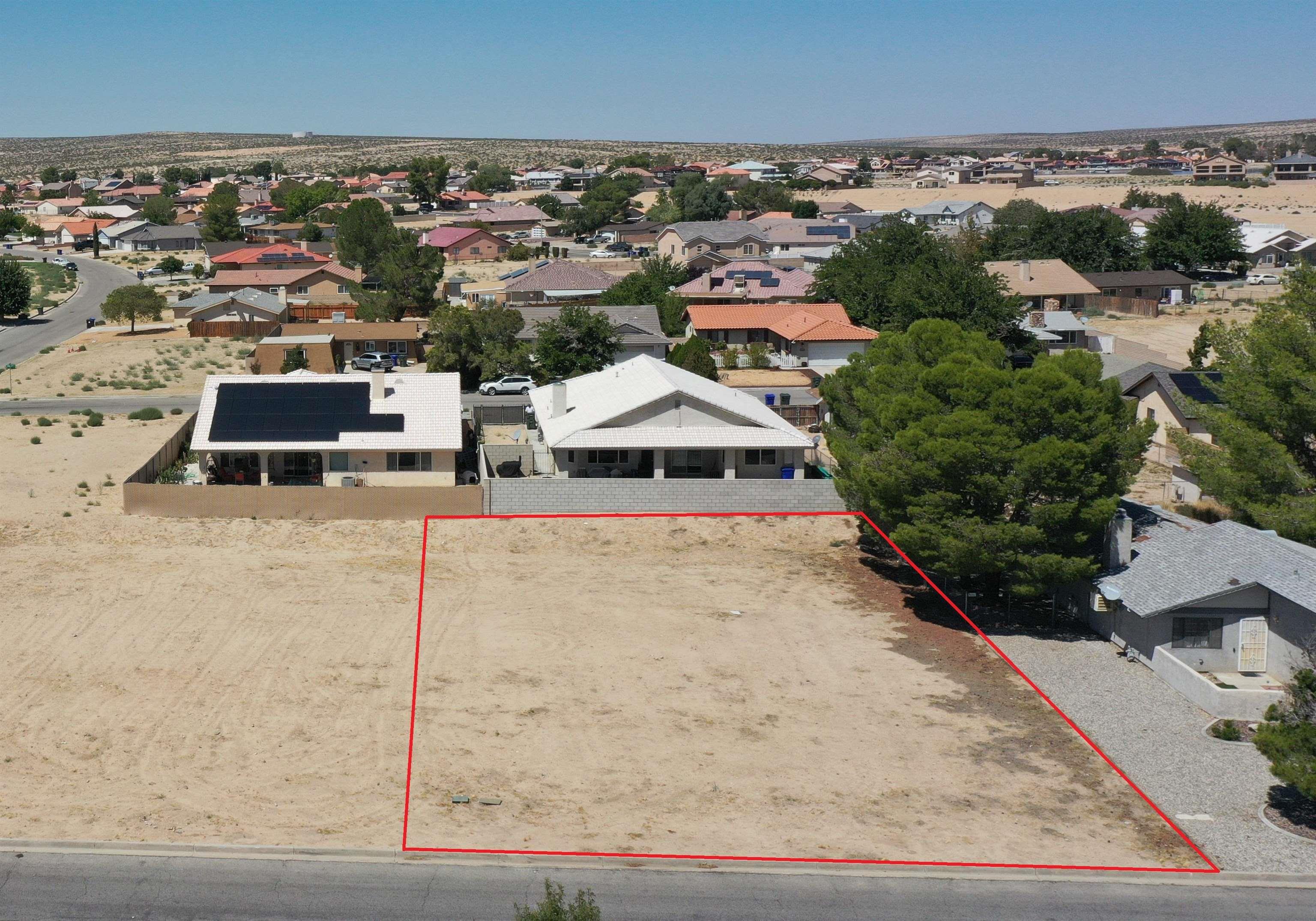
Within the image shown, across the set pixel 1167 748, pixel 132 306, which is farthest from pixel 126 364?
pixel 1167 748

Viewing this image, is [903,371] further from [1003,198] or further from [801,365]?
[1003,198]

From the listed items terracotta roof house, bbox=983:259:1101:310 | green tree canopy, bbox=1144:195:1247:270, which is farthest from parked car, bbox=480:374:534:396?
green tree canopy, bbox=1144:195:1247:270

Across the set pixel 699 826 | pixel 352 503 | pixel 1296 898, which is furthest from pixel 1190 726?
pixel 352 503

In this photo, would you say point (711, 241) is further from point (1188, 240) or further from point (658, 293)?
point (1188, 240)

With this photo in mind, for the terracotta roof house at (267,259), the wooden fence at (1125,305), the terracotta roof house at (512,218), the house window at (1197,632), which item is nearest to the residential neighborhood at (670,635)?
the house window at (1197,632)

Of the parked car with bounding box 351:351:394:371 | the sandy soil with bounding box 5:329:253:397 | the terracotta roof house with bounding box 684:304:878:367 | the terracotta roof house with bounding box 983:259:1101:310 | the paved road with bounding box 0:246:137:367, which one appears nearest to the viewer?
the sandy soil with bounding box 5:329:253:397

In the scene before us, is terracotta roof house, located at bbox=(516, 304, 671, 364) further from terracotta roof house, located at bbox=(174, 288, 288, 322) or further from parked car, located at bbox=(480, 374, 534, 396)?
terracotta roof house, located at bbox=(174, 288, 288, 322)

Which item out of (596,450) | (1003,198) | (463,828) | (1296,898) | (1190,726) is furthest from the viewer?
(1003,198)
